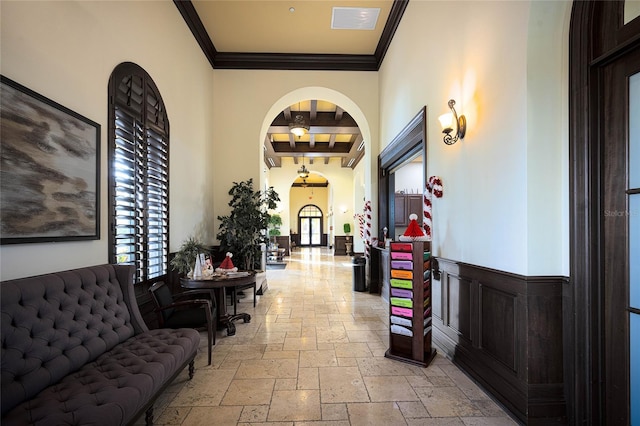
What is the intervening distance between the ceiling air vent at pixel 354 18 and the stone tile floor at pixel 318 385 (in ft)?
15.9

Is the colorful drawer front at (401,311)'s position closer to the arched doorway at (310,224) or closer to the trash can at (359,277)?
the trash can at (359,277)

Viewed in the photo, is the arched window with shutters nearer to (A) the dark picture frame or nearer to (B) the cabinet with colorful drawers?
(A) the dark picture frame

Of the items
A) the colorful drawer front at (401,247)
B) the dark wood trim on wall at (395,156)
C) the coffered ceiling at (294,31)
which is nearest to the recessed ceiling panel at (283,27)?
the coffered ceiling at (294,31)

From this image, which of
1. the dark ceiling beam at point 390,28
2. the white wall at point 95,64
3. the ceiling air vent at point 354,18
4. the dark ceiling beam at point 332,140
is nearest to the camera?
the white wall at point 95,64

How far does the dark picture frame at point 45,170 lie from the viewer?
1.95 meters

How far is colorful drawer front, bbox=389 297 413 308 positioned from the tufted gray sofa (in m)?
2.01

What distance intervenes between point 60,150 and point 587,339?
12.9ft

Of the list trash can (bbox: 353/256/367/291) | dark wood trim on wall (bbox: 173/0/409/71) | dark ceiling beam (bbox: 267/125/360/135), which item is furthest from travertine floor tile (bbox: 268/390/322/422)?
dark ceiling beam (bbox: 267/125/360/135)

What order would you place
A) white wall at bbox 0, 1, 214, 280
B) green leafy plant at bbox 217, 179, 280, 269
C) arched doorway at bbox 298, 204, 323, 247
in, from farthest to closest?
arched doorway at bbox 298, 204, 323, 247
green leafy plant at bbox 217, 179, 280, 269
white wall at bbox 0, 1, 214, 280

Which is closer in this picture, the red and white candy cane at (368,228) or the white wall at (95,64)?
Result: the white wall at (95,64)

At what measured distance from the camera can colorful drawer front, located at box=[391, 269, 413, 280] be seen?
3.30m

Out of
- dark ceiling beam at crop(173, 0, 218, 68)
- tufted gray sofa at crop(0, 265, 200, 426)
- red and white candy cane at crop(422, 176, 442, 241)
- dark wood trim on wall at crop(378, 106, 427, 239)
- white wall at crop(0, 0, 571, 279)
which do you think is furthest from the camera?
dark ceiling beam at crop(173, 0, 218, 68)

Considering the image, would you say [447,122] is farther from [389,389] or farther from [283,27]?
[283,27]

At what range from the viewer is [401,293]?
3367 mm
